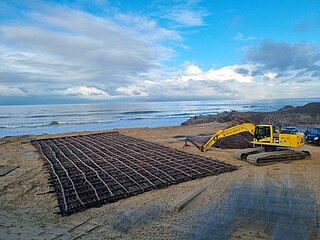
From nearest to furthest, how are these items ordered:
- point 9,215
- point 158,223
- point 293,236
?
point 293,236
point 158,223
point 9,215

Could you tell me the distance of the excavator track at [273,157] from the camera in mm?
11062

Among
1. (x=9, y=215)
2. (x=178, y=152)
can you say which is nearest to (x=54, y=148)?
(x=178, y=152)

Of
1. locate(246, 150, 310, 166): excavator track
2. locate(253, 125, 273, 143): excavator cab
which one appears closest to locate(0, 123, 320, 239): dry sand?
locate(246, 150, 310, 166): excavator track

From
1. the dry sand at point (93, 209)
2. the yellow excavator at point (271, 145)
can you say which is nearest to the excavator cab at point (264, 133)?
the yellow excavator at point (271, 145)

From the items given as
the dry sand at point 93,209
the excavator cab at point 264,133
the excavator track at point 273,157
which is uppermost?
the excavator cab at point 264,133

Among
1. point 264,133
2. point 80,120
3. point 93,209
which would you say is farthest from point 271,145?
point 80,120

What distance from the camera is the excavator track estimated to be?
11.1 m

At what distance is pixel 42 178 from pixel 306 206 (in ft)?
29.1

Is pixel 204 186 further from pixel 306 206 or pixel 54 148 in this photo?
pixel 54 148

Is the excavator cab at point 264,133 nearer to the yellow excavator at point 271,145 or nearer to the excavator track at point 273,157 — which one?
the yellow excavator at point 271,145

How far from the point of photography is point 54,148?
1564 cm

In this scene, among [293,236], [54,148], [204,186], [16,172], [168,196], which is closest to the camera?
[293,236]

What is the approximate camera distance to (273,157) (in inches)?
448

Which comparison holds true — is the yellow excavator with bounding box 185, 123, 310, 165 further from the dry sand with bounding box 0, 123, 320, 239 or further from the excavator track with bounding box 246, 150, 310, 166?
the dry sand with bounding box 0, 123, 320, 239
